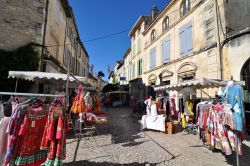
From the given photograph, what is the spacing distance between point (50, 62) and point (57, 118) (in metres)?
7.98

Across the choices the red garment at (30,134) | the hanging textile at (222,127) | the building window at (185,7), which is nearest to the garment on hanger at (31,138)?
the red garment at (30,134)

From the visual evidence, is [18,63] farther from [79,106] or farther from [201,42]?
[201,42]

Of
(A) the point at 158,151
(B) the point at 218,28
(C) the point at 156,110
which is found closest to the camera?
(A) the point at 158,151

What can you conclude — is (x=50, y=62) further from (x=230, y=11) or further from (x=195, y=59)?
(x=230, y=11)

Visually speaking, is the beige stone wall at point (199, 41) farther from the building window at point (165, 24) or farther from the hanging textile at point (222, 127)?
the hanging textile at point (222, 127)

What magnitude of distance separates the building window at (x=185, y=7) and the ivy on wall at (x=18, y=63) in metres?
9.83

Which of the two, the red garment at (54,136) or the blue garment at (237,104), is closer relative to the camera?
the red garment at (54,136)

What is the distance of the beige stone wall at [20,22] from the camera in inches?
332

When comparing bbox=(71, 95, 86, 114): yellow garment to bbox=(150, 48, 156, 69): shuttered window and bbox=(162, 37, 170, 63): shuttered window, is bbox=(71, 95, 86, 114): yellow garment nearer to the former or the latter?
bbox=(162, 37, 170, 63): shuttered window

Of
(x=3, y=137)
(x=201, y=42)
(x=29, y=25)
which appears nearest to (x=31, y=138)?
(x=3, y=137)

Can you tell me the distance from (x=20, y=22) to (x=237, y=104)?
10570mm

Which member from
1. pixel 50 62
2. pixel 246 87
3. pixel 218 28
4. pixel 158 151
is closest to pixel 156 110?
pixel 158 151

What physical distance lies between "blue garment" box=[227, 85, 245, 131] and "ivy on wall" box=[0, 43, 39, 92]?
29.4 ft

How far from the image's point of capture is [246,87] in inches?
278
